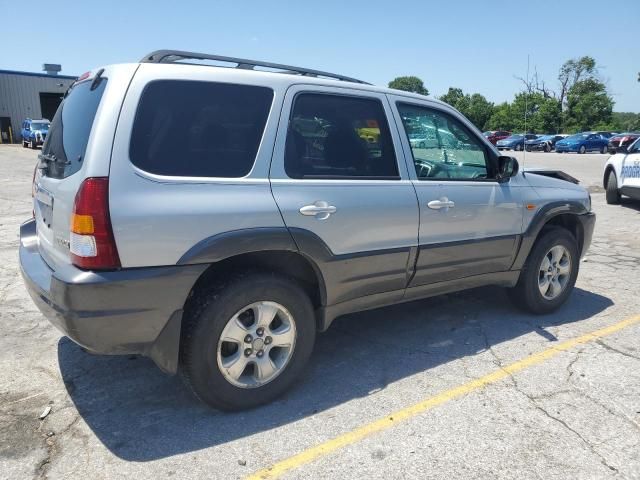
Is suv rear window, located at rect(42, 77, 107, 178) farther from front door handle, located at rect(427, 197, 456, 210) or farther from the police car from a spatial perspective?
the police car

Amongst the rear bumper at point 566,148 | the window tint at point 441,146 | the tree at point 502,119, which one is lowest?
the rear bumper at point 566,148

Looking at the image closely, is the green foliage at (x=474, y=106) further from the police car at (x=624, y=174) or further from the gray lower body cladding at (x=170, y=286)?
the gray lower body cladding at (x=170, y=286)

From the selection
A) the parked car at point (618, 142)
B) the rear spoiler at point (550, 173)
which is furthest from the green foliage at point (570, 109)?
the rear spoiler at point (550, 173)

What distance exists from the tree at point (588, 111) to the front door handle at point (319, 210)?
5849 centimetres

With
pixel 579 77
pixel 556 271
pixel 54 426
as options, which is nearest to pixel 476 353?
pixel 556 271

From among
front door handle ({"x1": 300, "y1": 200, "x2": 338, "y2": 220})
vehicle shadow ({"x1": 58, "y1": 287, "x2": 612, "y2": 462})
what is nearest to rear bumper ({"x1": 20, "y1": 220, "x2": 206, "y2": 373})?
vehicle shadow ({"x1": 58, "y1": 287, "x2": 612, "y2": 462})

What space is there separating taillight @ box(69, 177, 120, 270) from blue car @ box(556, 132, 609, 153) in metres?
38.2

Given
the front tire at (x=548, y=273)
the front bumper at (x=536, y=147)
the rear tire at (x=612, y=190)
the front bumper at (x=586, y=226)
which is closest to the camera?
the front tire at (x=548, y=273)

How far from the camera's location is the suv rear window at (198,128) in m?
2.51

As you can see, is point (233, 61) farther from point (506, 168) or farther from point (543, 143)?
point (543, 143)

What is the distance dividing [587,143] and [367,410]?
37606 mm

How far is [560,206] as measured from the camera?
4.35m

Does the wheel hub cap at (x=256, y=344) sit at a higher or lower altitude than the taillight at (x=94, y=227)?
lower

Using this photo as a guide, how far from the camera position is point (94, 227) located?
2.36m
